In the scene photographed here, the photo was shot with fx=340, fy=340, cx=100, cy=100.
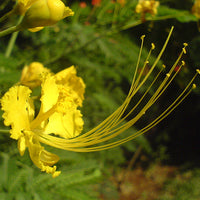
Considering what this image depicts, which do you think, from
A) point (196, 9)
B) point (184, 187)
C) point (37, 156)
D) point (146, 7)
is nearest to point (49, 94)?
point (37, 156)

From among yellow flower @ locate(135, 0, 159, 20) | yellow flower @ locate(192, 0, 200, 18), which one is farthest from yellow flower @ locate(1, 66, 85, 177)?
yellow flower @ locate(192, 0, 200, 18)

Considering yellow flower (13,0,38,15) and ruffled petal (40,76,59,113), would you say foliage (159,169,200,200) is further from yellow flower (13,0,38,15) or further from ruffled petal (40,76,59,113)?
yellow flower (13,0,38,15)

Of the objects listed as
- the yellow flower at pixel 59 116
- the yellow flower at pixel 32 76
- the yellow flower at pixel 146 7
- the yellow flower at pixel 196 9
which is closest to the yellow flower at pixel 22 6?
the yellow flower at pixel 59 116

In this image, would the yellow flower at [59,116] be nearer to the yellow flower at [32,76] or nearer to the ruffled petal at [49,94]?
the ruffled petal at [49,94]

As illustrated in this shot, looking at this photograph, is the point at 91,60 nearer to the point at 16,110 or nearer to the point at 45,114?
the point at 45,114

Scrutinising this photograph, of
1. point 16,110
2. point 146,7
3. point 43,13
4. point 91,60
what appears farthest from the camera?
point 91,60

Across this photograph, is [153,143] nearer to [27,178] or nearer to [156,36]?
[156,36]
